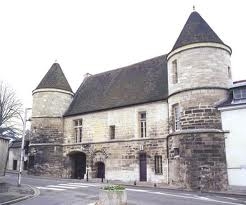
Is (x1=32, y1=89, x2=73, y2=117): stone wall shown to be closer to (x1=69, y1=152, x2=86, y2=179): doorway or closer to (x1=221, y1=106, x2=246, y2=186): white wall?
(x1=69, y1=152, x2=86, y2=179): doorway

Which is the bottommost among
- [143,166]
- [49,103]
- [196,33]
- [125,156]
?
[143,166]

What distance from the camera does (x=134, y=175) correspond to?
2280cm

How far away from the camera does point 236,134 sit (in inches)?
706

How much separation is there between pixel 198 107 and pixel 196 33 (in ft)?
16.9

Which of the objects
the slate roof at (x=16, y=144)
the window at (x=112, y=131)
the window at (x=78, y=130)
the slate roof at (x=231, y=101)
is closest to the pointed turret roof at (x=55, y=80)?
the window at (x=78, y=130)

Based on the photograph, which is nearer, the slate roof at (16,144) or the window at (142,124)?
the window at (142,124)

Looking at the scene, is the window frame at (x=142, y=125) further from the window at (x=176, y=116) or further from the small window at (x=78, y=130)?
the small window at (x=78, y=130)

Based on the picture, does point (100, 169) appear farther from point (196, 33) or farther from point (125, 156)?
point (196, 33)

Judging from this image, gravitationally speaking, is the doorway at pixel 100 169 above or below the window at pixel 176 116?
below

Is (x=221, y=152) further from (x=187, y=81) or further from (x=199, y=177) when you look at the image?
(x=187, y=81)

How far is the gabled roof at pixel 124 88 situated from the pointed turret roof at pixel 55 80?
1744mm

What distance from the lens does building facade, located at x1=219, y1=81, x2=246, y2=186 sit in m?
17.4

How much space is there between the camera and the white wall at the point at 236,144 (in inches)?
683

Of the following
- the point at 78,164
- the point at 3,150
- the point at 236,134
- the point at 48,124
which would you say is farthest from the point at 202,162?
the point at 48,124
